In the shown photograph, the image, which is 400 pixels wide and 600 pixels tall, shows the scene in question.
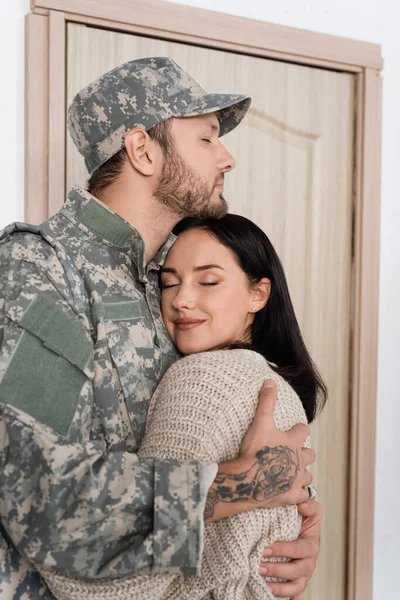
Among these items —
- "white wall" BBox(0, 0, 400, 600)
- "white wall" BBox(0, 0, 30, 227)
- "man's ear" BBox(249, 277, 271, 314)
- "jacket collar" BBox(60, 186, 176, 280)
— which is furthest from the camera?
"white wall" BBox(0, 0, 400, 600)

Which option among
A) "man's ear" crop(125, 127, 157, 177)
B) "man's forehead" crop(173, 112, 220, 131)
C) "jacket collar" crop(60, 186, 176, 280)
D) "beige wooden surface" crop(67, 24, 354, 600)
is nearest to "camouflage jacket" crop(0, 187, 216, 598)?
"jacket collar" crop(60, 186, 176, 280)

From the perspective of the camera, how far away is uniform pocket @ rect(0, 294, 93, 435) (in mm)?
1075

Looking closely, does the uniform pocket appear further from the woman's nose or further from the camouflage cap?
the camouflage cap

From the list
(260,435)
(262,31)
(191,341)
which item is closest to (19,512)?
(260,435)

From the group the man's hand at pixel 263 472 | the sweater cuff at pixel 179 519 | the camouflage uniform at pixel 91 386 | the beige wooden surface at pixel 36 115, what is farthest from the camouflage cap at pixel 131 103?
the sweater cuff at pixel 179 519

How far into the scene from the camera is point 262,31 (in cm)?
222

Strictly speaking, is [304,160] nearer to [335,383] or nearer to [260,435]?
[335,383]

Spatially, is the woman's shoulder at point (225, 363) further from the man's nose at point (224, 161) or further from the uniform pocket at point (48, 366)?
the man's nose at point (224, 161)

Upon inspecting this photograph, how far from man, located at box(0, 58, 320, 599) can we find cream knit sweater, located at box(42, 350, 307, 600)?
0.03m

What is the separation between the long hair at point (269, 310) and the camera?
150cm

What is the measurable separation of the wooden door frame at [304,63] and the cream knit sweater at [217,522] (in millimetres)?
902

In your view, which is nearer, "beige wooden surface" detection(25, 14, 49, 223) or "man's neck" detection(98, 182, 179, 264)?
"man's neck" detection(98, 182, 179, 264)

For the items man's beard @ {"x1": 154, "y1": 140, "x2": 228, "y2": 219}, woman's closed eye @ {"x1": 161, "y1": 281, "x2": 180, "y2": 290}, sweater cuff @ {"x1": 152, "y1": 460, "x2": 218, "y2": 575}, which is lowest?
sweater cuff @ {"x1": 152, "y1": 460, "x2": 218, "y2": 575}

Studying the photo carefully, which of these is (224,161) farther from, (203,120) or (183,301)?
(183,301)
